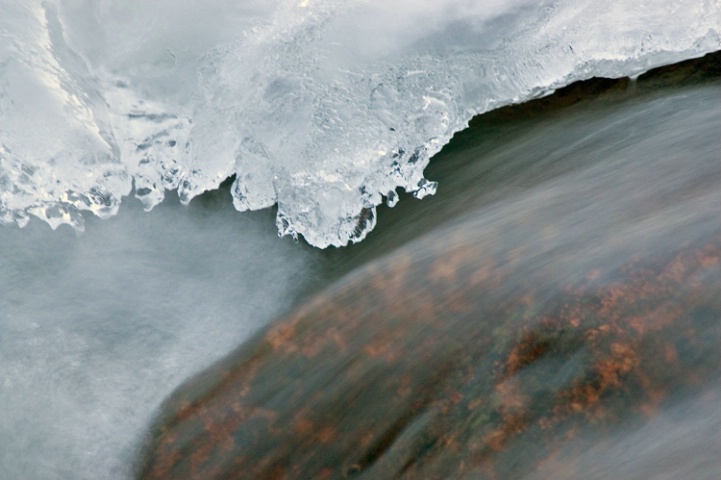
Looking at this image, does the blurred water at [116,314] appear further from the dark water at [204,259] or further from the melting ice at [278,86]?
the melting ice at [278,86]

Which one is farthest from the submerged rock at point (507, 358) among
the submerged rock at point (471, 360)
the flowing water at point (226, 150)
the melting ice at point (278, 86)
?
the melting ice at point (278, 86)

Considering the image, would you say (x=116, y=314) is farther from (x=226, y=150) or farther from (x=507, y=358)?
(x=507, y=358)

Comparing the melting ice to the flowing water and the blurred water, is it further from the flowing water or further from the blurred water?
the blurred water

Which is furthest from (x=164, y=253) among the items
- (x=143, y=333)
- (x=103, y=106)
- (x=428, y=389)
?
(x=428, y=389)

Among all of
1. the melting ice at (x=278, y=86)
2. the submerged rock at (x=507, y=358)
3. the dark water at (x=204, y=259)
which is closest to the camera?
the submerged rock at (x=507, y=358)

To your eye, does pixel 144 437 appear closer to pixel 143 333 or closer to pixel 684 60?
pixel 143 333
